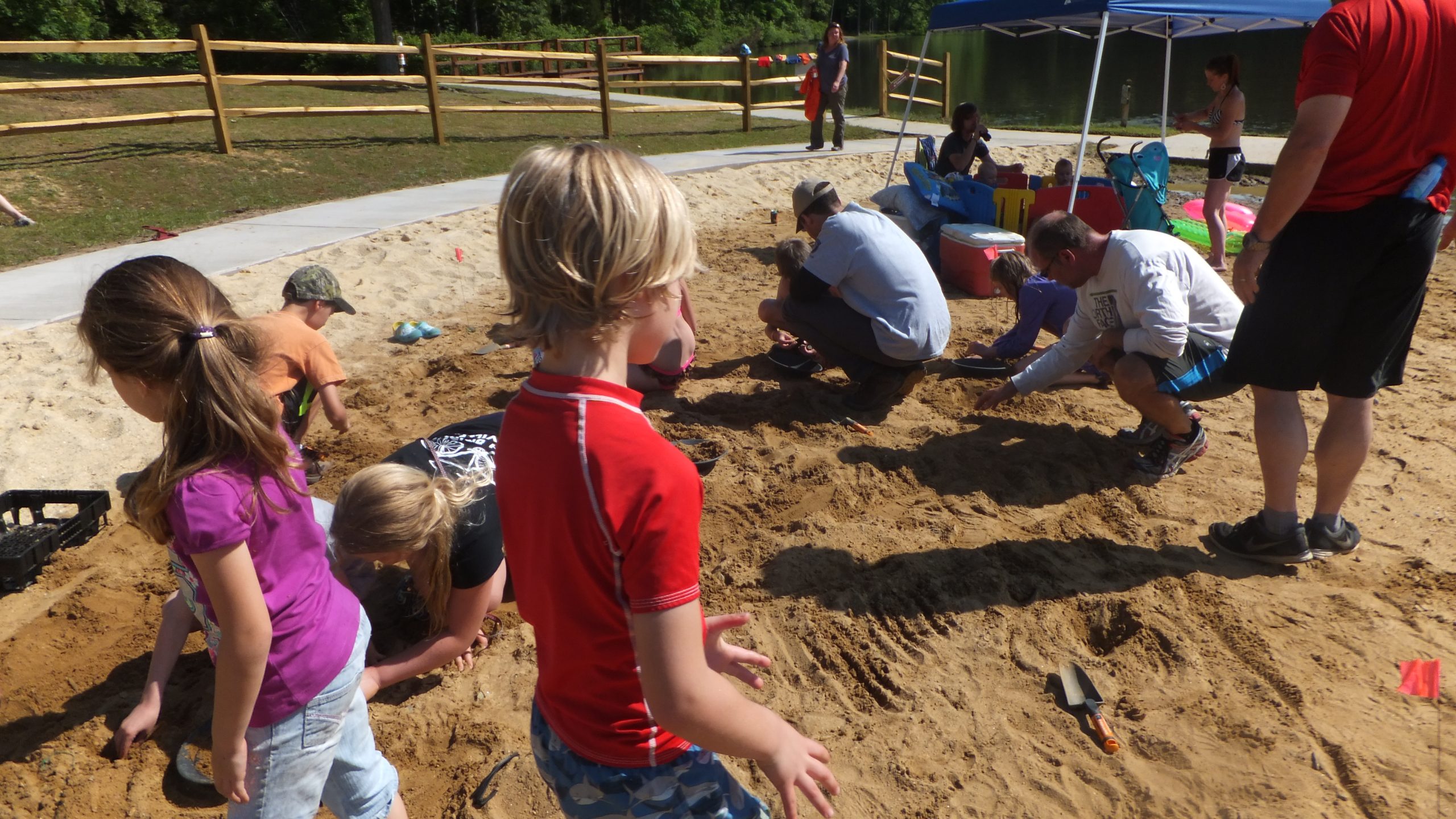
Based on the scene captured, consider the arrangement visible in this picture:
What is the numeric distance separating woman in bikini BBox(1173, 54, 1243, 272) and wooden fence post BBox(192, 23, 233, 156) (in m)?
10.3

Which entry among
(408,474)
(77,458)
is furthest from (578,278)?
(77,458)

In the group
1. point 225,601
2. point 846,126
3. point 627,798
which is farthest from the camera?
point 846,126

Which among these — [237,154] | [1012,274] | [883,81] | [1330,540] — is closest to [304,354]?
[1012,274]

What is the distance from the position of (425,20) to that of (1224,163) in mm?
37567

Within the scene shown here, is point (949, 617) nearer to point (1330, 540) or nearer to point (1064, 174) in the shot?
point (1330, 540)

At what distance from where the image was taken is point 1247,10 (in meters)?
7.79

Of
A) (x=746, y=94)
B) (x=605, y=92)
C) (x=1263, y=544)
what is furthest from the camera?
(x=746, y=94)

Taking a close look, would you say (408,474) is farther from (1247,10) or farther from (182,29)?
(182,29)

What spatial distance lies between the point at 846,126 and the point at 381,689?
49.8ft

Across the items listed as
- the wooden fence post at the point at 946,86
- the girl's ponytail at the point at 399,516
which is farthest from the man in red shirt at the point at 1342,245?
the wooden fence post at the point at 946,86

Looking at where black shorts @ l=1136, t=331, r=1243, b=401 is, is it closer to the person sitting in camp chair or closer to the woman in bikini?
the woman in bikini

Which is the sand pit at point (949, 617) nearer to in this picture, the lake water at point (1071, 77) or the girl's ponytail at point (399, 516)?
the girl's ponytail at point (399, 516)

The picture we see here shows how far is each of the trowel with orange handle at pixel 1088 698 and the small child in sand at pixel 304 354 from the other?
9.87 ft

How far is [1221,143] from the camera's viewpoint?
751cm
